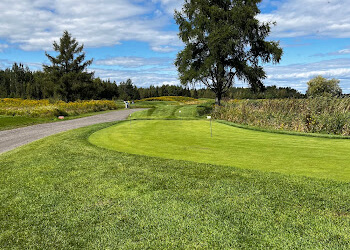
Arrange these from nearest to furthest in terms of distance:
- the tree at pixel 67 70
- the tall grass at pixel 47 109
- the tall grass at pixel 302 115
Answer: the tall grass at pixel 302 115 < the tall grass at pixel 47 109 < the tree at pixel 67 70

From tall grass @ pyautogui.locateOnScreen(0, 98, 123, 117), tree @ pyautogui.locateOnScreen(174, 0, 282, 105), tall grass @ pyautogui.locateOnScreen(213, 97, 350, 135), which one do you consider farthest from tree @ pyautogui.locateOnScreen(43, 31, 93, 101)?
tall grass @ pyautogui.locateOnScreen(213, 97, 350, 135)

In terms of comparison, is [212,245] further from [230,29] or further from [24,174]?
[230,29]

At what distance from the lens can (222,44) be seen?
2531 centimetres

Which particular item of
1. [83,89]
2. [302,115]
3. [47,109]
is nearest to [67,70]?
[83,89]

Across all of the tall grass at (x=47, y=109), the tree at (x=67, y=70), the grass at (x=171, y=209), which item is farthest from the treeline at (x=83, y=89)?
the grass at (x=171, y=209)

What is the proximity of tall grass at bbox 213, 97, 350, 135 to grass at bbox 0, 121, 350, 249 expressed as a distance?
9.32 m

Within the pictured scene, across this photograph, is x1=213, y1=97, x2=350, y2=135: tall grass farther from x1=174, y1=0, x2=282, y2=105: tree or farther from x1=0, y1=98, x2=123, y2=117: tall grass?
x1=0, y1=98, x2=123, y2=117: tall grass

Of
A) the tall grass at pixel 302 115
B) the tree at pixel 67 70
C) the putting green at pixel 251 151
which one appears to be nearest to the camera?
the putting green at pixel 251 151

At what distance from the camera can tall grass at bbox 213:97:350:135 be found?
40.3 ft

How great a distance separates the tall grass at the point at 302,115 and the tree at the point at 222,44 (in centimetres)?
1032

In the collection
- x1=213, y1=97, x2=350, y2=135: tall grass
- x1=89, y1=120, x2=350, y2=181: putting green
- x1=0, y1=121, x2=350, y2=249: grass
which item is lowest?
x1=0, y1=121, x2=350, y2=249: grass

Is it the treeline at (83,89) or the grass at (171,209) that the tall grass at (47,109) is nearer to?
the treeline at (83,89)

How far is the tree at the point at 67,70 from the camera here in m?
42.9

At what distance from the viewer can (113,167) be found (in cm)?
579
